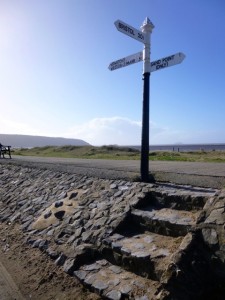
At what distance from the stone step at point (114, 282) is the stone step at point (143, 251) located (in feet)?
0.36

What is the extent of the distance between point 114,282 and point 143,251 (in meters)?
0.64

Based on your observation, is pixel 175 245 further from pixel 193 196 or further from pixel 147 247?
pixel 193 196

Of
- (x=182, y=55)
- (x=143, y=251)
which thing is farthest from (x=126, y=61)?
(x=143, y=251)

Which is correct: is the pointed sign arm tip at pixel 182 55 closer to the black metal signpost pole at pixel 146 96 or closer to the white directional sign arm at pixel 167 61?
the white directional sign arm at pixel 167 61

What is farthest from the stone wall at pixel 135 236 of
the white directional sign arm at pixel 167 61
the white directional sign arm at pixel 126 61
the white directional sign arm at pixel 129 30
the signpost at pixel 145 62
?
the white directional sign arm at pixel 129 30

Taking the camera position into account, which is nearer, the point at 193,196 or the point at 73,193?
the point at 193,196

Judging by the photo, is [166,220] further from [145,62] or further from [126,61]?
[126,61]

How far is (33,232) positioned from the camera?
7.80 m

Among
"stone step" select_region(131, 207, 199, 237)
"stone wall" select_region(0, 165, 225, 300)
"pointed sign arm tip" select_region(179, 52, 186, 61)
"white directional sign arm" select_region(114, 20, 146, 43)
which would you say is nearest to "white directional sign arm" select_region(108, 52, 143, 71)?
"white directional sign arm" select_region(114, 20, 146, 43)

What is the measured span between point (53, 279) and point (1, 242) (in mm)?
2825

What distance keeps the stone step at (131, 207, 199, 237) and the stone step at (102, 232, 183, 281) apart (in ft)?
0.35

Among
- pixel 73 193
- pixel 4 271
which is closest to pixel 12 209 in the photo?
pixel 73 193

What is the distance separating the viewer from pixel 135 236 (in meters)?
5.65

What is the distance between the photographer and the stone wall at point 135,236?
430 centimetres
